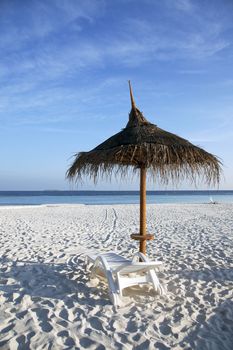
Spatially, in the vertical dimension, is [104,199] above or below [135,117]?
below

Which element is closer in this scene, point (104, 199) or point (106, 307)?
point (106, 307)

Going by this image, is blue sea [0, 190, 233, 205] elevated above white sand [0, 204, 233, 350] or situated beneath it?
elevated above

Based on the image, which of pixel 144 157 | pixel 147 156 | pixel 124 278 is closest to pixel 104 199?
pixel 144 157

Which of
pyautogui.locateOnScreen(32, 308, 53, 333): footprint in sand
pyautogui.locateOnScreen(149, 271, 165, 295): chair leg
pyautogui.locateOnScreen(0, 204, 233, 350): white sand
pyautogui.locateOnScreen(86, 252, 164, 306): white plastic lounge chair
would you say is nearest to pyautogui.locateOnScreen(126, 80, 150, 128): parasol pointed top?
pyautogui.locateOnScreen(86, 252, 164, 306): white plastic lounge chair

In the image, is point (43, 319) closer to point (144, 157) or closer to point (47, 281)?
point (47, 281)

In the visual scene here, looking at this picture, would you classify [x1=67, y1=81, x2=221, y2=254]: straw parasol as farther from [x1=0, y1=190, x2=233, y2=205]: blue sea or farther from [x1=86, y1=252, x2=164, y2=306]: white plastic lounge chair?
[x1=0, y1=190, x2=233, y2=205]: blue sea

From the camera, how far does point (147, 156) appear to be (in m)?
4.14

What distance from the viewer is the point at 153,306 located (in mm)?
3592

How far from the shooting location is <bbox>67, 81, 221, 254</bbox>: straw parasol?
4141mm

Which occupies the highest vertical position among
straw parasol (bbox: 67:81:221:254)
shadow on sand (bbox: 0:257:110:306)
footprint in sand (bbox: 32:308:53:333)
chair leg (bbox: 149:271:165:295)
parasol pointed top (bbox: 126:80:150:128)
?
parasol pointed top (bbox: 126:80:150:128)

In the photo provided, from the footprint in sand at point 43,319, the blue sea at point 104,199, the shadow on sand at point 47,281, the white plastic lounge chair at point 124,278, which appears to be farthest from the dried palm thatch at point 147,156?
the blue sea at point 104,199

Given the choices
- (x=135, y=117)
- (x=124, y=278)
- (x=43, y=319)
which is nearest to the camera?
(x=43, y=319)

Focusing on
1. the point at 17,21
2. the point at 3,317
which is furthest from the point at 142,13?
the point at 3,317

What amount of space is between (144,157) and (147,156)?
278mm
